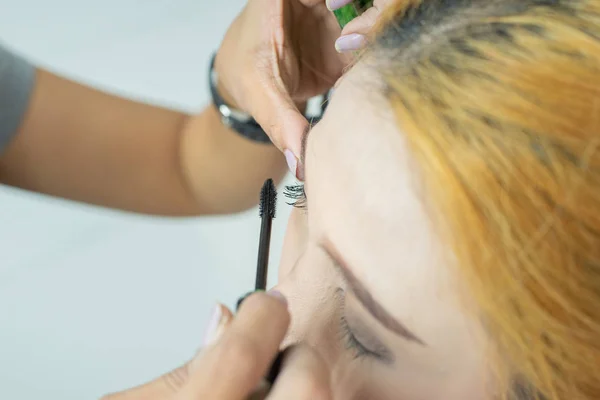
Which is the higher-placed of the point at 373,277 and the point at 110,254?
the point at 373,277

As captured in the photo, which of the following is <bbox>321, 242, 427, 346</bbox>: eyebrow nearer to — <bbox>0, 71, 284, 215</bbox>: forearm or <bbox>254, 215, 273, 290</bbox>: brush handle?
<bbox>254, 215, 273, 290</bbox>: brush handle

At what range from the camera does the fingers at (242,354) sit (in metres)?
0.31

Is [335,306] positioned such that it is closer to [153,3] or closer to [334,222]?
[334,222]

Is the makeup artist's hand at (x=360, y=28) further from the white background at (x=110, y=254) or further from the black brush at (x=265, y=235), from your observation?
the white background at (x=110, y=254)

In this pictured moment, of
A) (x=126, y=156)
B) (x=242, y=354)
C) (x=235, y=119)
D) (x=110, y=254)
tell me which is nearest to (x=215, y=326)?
(x=242, y=354)

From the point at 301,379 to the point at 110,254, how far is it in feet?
3.10

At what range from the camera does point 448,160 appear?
31cm

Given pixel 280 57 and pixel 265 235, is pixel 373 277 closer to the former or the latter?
pixel 265 235

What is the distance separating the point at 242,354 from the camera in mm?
310

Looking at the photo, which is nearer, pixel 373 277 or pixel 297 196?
pixel 373 277

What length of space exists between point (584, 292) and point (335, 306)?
0.15 metres

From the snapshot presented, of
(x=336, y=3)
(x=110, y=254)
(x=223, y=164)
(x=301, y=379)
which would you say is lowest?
(x=110, y=254)

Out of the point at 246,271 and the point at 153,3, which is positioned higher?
the point at 153,3

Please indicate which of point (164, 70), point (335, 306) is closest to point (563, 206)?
point (335, 306)
